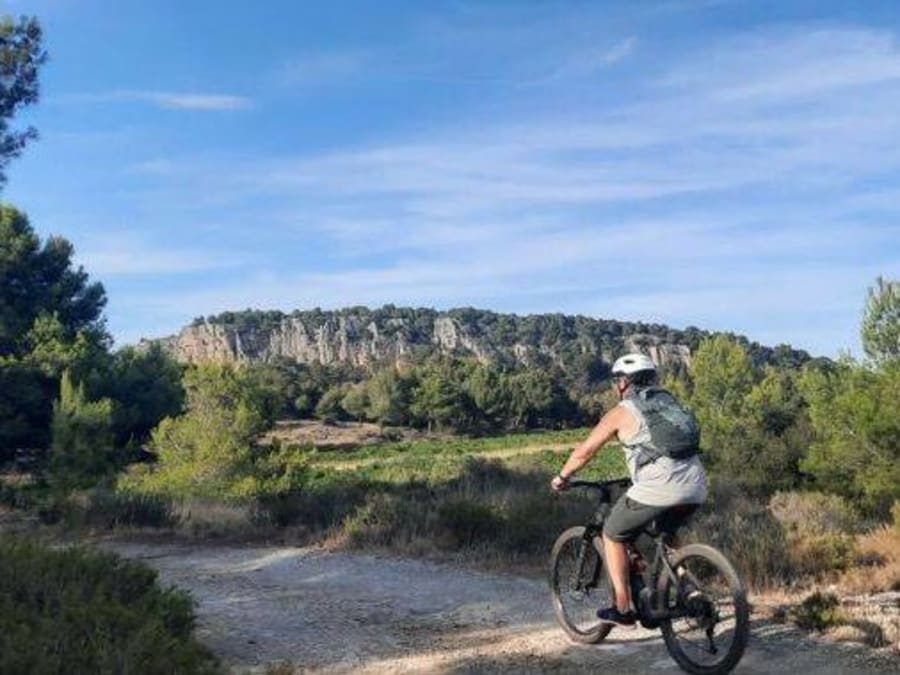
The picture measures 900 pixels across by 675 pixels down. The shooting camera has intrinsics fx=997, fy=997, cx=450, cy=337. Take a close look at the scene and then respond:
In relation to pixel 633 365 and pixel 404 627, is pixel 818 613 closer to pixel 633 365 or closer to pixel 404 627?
pixel 633 365

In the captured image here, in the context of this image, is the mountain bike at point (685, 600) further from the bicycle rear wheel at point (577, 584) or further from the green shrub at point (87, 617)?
the green shrub at point (87, 617)

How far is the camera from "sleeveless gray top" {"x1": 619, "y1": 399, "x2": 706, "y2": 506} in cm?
618

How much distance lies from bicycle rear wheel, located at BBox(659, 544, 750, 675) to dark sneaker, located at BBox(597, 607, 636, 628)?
251 mm

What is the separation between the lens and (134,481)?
3106 centimetres

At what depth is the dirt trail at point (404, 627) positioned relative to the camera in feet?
20.9

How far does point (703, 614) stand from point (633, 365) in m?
1.63

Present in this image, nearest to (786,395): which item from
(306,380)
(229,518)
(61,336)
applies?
(61,336)

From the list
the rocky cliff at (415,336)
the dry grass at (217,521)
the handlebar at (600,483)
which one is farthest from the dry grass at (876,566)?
the rocky cliff at (415,336)

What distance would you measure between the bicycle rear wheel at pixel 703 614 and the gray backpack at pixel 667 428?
0.60m

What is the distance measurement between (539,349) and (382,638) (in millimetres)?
151026

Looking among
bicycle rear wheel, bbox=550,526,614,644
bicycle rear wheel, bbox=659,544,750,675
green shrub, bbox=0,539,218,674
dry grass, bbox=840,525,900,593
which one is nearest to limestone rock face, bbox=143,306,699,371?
dry grass, bbox=840,525,900,593

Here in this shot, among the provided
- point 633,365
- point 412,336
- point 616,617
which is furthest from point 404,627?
point 412,336

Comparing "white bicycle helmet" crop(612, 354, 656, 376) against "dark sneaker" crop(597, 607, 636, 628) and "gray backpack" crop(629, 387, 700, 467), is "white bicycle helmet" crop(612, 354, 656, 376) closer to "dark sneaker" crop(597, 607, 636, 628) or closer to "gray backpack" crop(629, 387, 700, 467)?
"gray backpack" crop(629, 387, 700, 467)

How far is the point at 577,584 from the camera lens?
23.9 feet
